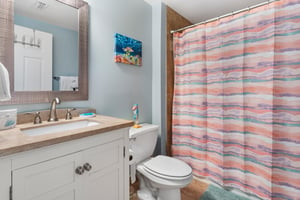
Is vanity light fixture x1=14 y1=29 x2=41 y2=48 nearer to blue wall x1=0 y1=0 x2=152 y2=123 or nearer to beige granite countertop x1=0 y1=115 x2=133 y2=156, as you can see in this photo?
blue wall x1=0 y1=0 x2=152 y2=123

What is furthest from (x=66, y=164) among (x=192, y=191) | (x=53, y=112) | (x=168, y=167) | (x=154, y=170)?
(x=192, y=191)

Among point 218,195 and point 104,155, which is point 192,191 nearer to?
point 218,195

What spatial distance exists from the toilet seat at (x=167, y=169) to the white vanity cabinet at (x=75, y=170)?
1.25ft

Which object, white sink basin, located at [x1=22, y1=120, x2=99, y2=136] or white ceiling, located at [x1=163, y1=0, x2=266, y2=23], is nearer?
white sink basin, located at [x1=22, y1=120, x2=99, y2=136]

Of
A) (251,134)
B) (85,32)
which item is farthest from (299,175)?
(85,32)

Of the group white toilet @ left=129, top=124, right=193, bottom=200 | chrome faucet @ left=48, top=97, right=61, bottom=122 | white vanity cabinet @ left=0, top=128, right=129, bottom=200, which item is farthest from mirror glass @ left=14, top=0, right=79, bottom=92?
white toilet @ left=129, top=124, right=193, bottom=200

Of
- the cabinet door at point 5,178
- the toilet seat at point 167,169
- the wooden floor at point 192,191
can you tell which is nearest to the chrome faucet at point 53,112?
the cabinet door at point 5,178

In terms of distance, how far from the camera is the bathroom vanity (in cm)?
57

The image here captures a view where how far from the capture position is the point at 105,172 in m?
0.87

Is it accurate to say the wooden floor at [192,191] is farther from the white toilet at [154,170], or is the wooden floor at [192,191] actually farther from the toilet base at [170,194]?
the toilet base at [170,194]

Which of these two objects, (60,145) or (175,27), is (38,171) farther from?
(175,27)

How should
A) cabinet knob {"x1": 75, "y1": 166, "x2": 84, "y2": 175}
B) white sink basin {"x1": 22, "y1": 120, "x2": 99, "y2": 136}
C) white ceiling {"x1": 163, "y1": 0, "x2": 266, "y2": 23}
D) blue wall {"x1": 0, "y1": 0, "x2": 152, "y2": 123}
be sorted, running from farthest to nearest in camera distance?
white ceiling {"x1": 163, "y1": 0, "x2": 266, "y2": 23} → blue wall {"x1": 0, "y1": 0, "x2": 152, "y2": 123} → white sink basin {"x1": 22, "y1": 120, "x2": 99, "y2": 136} → cabinet knob {"x1": 75, "y1": 166, "x2": 84, "y2": 175}

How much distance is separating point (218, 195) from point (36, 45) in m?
2.03

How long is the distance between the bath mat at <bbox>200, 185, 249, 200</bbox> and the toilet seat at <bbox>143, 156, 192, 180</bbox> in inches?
18.1
